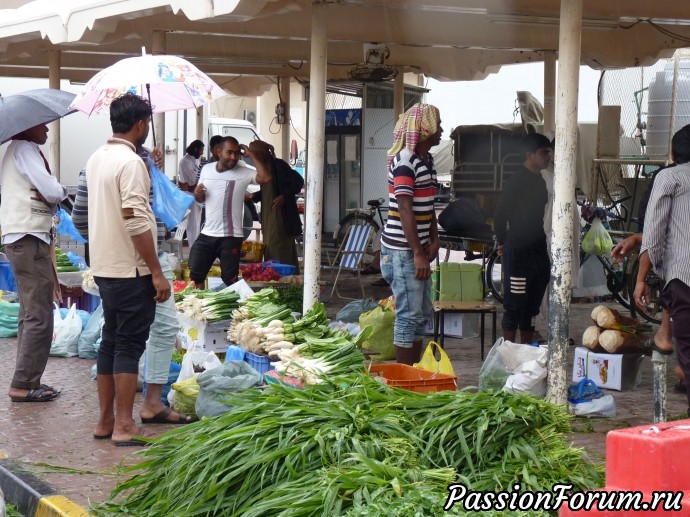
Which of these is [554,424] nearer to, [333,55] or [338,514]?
[338,514]

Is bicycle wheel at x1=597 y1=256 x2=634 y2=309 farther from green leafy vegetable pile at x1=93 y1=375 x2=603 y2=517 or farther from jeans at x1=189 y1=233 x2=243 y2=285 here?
green leafy vegetable pile at x1=93 y1=375 x2=603 y2=517

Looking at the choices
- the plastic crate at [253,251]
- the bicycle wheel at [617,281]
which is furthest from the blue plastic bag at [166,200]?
the plastic crate at [253,251]

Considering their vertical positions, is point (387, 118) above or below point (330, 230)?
above

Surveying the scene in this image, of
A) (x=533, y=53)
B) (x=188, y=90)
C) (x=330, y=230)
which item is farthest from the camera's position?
(x=330, y=230)

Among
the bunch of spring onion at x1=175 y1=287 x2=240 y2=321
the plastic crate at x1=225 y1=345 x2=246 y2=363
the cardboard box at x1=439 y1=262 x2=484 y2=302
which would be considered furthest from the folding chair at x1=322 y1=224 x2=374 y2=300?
the plastic crate at x1=225 y1=345 x2=246 y2=363

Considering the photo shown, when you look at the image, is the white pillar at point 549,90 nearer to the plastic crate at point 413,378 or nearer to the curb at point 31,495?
the plastic crate at point 413,378

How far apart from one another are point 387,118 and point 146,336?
36.0ft

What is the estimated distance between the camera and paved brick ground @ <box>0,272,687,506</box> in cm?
626

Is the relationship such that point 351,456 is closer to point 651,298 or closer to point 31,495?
point 31,495

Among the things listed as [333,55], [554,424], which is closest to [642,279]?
[554,424]

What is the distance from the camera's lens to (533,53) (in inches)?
554

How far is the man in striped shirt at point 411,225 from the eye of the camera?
7883 mm

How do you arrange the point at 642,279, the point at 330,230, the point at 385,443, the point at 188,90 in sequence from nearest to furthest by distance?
the point at 385,443
the point at 642,279
the point at 188,90
the point at 330,230

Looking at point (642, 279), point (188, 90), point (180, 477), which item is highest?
→ point (188, 90)
